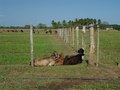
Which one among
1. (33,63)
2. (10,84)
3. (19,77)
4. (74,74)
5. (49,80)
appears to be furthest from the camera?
(33,63)

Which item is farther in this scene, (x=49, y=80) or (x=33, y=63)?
(x=33, y=63)

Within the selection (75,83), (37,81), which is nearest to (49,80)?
(37,81)

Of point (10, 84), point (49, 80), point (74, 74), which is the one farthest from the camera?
point (74, 74)

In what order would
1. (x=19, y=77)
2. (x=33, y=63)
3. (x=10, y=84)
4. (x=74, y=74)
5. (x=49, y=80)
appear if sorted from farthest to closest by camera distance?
1. (x=33, y=63)
2. (x=74, y=74)
3. (x=19, y=77)
4. (x=49, y=80)
5. (x=10, y=84)

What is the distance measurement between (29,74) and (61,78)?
1.39 m

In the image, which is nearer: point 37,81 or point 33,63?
point 37,81

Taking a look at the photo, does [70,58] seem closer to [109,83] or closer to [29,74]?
[29,74]

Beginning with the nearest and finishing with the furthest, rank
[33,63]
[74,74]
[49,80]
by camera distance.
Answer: [49,80]
[74,74]
[33,63]

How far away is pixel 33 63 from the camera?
10531mm

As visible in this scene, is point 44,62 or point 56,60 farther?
point 56,60

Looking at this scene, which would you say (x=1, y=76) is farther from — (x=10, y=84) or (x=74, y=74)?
(x=74, y=74)

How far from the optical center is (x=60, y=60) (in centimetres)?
1095

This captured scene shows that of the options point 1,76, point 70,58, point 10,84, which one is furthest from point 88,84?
point 70,58

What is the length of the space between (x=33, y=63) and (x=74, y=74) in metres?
2.44
